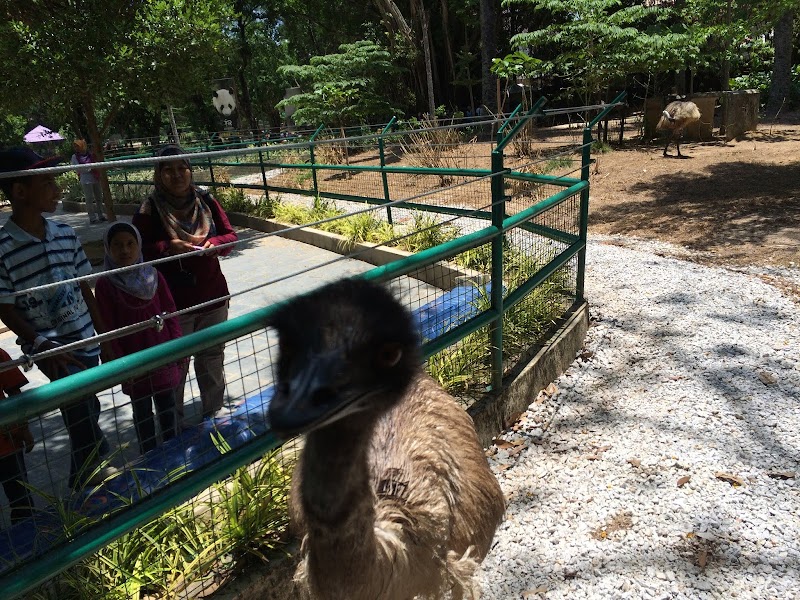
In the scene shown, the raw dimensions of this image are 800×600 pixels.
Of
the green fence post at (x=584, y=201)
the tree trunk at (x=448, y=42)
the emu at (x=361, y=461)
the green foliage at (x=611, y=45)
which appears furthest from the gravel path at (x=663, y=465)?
the tree trunk at (x=448, y=42)

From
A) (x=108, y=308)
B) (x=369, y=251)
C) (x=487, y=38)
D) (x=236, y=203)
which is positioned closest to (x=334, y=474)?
(x=108, y=308)

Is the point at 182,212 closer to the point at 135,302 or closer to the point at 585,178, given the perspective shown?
the point at 135,302

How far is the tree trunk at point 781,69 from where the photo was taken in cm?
1784

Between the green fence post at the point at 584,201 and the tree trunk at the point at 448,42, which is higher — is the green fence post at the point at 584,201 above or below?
below

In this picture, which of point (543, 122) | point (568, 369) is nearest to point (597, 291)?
point (568, 369)

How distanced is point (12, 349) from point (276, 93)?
39.5 meters

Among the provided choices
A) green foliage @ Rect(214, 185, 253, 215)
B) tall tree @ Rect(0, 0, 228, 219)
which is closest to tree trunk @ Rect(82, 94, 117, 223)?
tall tree @ Rect(0, 0, 228, 219)

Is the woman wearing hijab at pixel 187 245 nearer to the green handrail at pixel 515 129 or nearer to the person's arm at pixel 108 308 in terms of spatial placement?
the person's arm at pixel 108 308

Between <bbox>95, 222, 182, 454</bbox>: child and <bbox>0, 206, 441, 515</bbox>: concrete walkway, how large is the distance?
0.17 m

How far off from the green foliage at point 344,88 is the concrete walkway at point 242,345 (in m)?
9.22

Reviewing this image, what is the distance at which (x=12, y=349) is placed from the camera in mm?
5551

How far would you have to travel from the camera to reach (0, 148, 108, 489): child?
8.80ft

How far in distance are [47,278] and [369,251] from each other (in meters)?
4.99

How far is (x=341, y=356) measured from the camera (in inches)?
49.1
